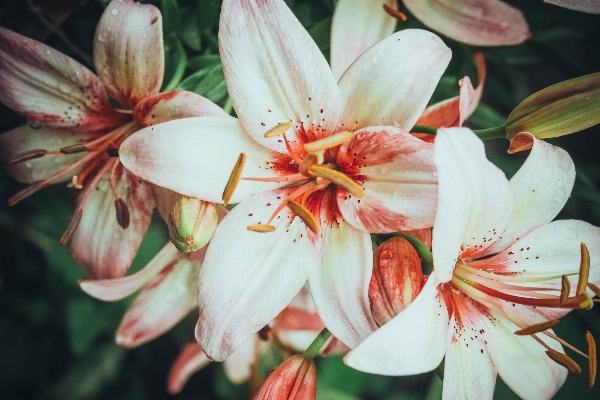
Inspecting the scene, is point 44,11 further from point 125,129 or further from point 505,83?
point 505,83

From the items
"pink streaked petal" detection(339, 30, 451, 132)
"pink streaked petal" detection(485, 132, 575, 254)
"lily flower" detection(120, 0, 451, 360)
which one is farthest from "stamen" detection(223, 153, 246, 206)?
"pink streaked petal" detection(485, 132, 575, 254)

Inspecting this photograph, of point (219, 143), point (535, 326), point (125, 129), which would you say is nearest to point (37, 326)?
point (125, 129)

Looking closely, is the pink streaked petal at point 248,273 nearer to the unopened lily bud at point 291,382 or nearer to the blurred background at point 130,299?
the unopened lily bud at point 291,382

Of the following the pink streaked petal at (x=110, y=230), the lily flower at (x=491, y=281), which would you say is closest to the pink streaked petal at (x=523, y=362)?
the lily flower at (x=491, y=281)

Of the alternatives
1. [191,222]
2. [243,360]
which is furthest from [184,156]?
[243,360]

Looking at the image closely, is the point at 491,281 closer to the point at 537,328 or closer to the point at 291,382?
the point at 537,328
